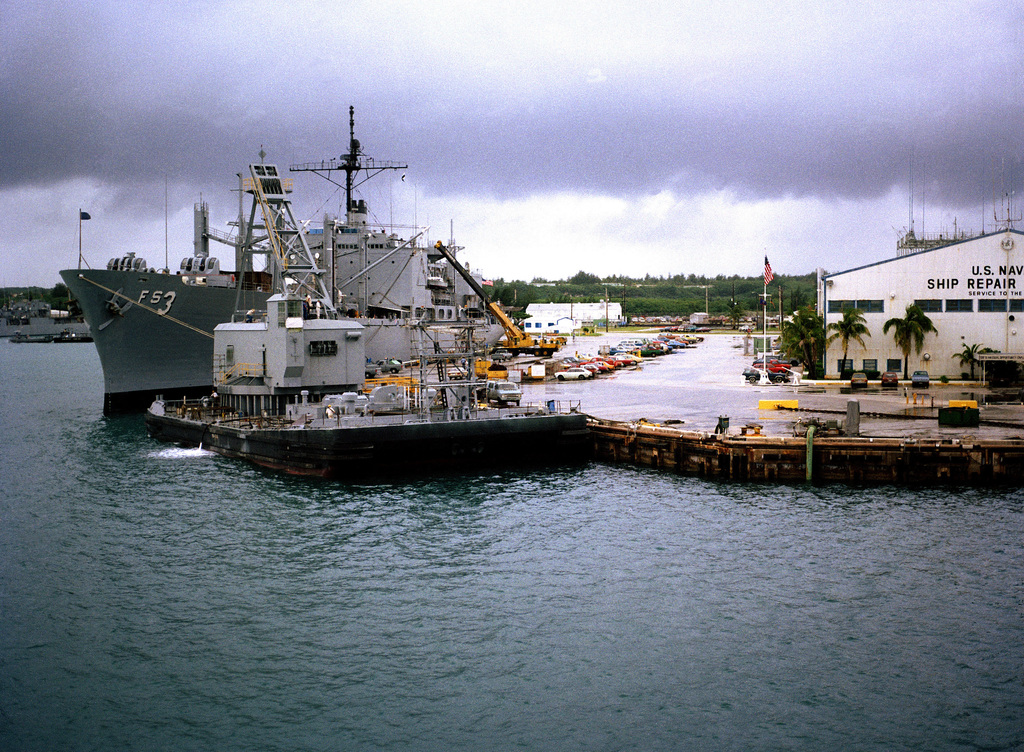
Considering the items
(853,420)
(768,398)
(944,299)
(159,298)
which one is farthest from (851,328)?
(159,298)

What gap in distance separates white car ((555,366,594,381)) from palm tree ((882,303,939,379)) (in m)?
24.5

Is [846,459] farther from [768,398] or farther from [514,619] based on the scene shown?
[514,619]

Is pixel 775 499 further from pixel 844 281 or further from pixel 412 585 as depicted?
pixel 844 281

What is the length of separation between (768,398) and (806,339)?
13834mm

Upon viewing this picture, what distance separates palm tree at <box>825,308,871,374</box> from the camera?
189 ft

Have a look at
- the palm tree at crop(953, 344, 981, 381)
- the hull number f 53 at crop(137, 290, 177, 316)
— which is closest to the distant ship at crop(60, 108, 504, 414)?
the hull number f 53 at crop(137, 290, 177, 316)

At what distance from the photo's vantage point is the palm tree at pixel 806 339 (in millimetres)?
62250

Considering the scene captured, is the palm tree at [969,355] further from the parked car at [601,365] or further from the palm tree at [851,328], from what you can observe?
the parked car at [601,365]

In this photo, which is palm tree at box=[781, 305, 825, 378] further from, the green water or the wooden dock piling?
the green water

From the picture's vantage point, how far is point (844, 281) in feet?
194

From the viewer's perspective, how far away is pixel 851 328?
5753 cm

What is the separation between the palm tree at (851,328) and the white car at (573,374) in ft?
69.6

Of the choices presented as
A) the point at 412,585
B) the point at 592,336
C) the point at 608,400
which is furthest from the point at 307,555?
the point at 592,336

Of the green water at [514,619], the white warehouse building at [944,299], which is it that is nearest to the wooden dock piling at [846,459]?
the green water at [514,619]
